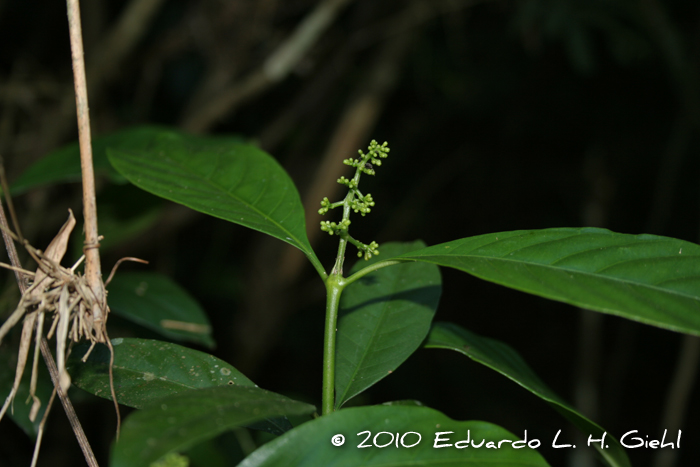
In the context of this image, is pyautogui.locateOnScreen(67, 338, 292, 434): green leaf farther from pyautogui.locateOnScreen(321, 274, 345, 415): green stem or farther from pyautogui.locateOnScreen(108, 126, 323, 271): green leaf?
pyautogui.locateOnScreen(108, 126, 323, 271): green leaf

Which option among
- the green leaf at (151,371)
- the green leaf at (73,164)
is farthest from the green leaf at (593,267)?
the green leaf at (73,164)

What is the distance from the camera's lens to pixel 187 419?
1.54ft

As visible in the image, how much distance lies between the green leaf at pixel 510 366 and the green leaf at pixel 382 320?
6cm

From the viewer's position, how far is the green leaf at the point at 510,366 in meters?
0.72

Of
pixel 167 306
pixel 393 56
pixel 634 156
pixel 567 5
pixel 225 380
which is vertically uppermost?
pixel 567 5


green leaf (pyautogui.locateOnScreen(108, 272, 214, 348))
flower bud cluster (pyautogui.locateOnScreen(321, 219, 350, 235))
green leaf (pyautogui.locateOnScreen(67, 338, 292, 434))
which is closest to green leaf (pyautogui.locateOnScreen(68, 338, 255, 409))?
green leaf (pyautogui.locateOnScreen(67, 338, 292, 434))

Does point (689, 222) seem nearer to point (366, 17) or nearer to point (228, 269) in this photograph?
point (366, 17)

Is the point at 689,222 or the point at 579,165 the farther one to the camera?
the point at 579,165

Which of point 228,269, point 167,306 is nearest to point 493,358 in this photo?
point 167,306

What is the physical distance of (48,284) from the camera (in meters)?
0.56

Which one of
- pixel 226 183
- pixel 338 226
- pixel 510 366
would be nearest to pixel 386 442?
pixel 338 226

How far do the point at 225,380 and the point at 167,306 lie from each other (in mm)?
628

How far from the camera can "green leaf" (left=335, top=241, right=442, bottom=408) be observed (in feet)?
2.50

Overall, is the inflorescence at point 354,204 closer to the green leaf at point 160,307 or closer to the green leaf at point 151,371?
the green leaf at point 151,371
